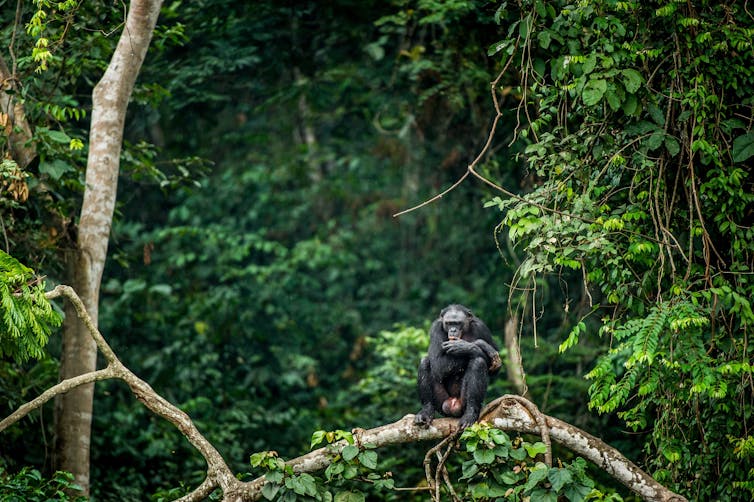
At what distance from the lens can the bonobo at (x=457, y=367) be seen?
21.9 feet

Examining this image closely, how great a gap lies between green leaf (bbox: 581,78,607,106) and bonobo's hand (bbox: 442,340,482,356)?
1999 millimetres

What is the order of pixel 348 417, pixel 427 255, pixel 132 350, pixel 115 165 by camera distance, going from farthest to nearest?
1. pixel 427 255
2. pixel 132 350
3. pixel 348 417
4. pixel 115 165

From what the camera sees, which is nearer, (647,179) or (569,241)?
(569,241)

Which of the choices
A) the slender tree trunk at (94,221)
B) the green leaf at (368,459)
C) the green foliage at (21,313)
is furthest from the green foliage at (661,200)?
the slender tree trunk at (94,221)

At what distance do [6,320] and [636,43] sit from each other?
4.58m

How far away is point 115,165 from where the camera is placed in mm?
7918

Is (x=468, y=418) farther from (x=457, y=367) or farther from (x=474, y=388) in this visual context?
(x=457, y=367)

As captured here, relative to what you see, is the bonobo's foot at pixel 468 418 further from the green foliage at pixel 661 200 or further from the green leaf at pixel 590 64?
the green leaf at pixel 590 64

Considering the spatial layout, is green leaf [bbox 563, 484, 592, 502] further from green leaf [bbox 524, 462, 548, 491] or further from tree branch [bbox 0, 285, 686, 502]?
tree branch [bbox 0, 285, 686, 502]

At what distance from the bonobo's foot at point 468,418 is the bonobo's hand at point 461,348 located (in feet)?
1.60

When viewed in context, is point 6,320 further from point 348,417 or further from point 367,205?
point 367,205

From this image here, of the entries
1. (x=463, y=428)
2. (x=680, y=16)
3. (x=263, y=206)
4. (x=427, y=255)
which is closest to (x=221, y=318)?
(x=263, y=206)

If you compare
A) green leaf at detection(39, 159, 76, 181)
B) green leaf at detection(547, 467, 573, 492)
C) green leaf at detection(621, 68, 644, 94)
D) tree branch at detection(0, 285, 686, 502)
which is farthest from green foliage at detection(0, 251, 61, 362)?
green leaf at detection(621, 68, 644, 94)

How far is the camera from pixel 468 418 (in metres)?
6.40
